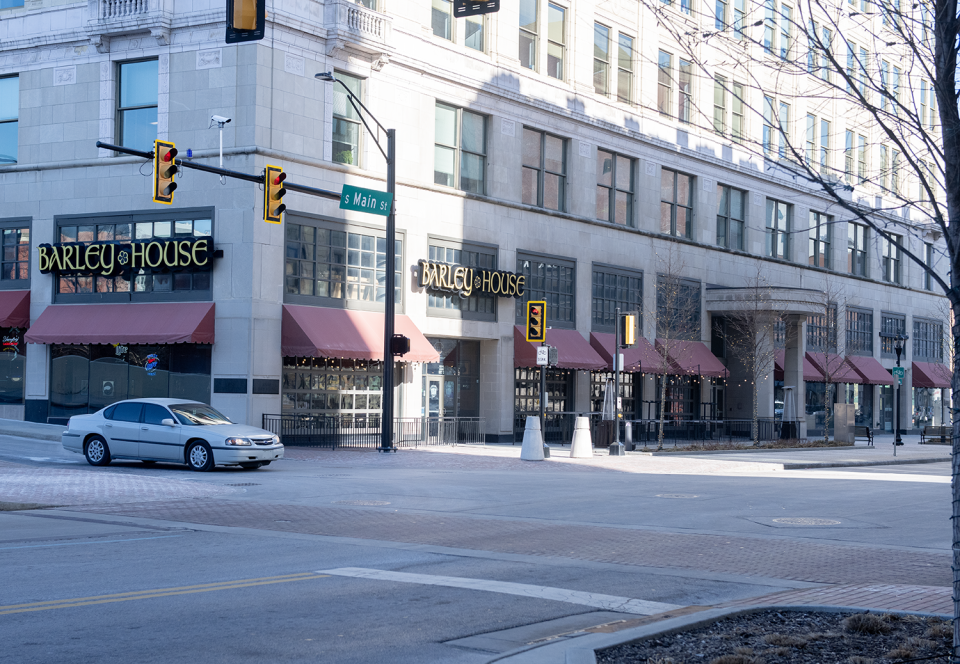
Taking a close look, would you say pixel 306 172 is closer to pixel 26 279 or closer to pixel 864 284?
pixel 26 279

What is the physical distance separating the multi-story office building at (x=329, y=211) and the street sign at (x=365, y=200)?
14.1 feet

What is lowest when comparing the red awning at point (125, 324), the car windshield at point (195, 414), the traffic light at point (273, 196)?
the car windshield at point (195, 414)

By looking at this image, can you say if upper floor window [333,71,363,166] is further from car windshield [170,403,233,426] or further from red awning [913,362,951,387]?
red awning [913,362,951,387]

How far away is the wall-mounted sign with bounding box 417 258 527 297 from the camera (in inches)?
1335

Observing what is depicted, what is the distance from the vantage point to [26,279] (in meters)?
32.8

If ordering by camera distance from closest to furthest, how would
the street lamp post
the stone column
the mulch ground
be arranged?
the mulch ground → the street lamp post → the stone column

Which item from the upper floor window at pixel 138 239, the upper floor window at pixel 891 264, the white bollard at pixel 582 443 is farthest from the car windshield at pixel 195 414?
the upper floor window at pixel 891 264

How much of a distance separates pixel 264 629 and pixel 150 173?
85.3ft

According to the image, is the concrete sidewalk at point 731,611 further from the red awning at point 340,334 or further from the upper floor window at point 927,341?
the upper floor window at point 927,341

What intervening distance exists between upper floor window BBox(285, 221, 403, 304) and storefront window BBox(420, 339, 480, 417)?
334cm

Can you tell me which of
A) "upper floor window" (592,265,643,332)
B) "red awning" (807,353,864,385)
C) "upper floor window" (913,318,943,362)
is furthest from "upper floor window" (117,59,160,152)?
"upper floor window" (913,318,943,362)

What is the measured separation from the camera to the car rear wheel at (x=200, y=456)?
22078 mm

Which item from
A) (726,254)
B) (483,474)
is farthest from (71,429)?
(726,254)

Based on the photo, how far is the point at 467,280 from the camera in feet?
116
